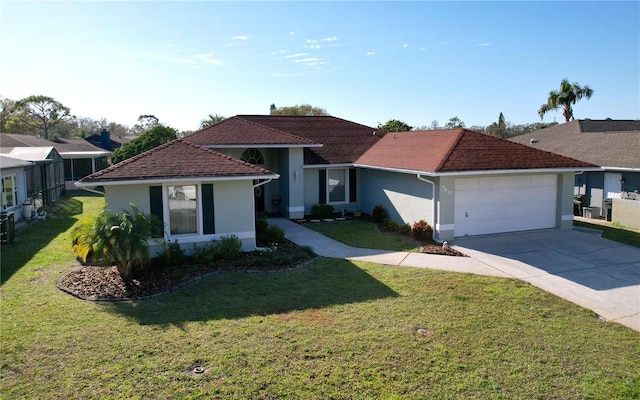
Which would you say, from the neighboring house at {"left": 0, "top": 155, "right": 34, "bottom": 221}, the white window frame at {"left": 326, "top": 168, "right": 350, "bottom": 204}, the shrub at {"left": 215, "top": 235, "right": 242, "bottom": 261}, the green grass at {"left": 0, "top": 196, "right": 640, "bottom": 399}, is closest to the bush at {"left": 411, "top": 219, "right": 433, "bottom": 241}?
the green grass at {"left": 0, "top": 196, "right": 640, "bottom": 399}

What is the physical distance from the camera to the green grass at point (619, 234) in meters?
16.1

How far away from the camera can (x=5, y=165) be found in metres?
18.6

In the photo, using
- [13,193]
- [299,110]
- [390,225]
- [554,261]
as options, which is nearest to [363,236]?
[390,225]

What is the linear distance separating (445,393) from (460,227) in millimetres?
10314

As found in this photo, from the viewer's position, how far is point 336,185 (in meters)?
22.0

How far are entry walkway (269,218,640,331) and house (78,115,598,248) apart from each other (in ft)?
3.75

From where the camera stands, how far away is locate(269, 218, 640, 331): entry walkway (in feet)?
34.2

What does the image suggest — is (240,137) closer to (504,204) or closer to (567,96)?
(504,204)

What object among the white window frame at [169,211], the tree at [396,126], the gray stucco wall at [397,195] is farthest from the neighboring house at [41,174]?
the tree at [396,126]

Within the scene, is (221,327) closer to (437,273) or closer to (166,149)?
(437,273)

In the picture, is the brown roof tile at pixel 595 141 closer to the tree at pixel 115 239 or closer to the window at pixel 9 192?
the tree at pixel 115 239

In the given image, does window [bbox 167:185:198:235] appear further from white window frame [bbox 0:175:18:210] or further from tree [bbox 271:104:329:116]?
tree [bbox 271:104:329:116]

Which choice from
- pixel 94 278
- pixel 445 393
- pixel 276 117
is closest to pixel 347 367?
pixel 445 393

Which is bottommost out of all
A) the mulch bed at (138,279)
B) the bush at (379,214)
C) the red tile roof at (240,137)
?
the mulch bed at (138,279)
